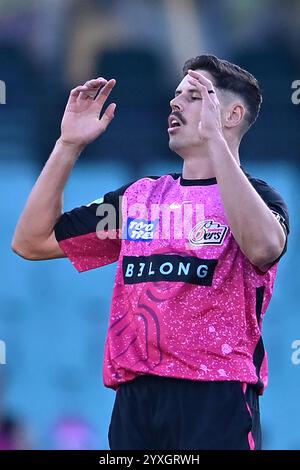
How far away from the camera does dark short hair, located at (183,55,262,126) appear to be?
→ 9.56 ft

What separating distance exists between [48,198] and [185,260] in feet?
1.47

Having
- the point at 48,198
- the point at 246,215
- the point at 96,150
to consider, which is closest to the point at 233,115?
the point at 246,215

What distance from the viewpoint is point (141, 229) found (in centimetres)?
279

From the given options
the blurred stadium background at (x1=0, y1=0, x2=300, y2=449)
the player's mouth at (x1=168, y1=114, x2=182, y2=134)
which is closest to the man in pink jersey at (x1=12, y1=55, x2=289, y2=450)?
the player's mouth at (x1=168, y1=114, x2=182, y2=134)

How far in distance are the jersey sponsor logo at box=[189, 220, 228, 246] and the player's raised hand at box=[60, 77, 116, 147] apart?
0.42 m

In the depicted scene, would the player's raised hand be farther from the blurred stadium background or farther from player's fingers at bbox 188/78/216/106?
the blurred stadium background

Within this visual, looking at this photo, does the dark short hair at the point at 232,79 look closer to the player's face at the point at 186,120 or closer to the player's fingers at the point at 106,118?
the player's face at the point at 186,120

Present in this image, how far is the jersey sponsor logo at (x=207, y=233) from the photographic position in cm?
270

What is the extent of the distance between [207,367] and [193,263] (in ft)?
0.92

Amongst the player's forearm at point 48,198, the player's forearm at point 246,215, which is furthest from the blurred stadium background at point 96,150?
the player's forearm at point 246,215

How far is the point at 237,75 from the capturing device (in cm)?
294

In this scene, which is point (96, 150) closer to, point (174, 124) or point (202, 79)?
point (174, 124)

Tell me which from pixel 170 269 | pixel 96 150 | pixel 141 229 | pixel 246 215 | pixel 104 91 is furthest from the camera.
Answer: pixel 96 150

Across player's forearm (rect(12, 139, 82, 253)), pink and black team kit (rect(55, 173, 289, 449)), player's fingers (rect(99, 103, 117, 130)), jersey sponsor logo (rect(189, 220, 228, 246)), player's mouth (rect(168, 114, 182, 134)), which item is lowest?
pink and black team kit (rect(55, 173, 289, 449))
